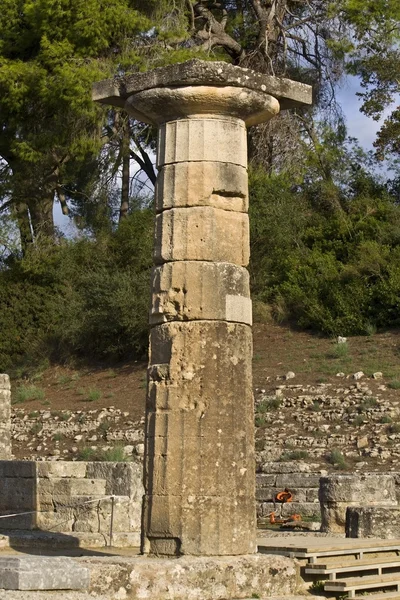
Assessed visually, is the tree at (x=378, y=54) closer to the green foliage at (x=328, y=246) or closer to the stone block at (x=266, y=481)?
the green foliage at (x=328, y=246)

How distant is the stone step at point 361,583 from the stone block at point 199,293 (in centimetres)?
250

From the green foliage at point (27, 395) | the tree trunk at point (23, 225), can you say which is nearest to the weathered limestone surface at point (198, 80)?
the green foliage at point (27, 395)

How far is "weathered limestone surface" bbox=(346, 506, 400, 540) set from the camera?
41.9 feet

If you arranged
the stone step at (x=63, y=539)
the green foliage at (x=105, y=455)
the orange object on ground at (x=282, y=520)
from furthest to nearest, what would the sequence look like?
the green foliage at (x=105, y=455) < the orange object on ground at (x=282, y=520) < the stone step at (x=63, y=539)

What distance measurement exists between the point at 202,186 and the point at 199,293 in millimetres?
971

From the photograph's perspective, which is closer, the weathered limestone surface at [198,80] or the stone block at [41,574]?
the stone block at [41,574]

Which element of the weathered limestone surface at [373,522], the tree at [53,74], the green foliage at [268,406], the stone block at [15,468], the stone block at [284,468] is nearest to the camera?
the weathered limestone surface at [373,522]

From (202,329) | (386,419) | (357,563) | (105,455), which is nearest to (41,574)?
(202,329)

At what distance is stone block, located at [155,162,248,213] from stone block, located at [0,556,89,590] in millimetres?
3695

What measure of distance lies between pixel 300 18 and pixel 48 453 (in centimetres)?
1542

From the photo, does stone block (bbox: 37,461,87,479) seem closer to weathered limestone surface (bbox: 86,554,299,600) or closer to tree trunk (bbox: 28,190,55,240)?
weathered limestone surface (bbox: 86,554,299,600)

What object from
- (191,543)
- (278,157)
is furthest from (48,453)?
(191,543)

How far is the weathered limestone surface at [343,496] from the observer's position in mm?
14445

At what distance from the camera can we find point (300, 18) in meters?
31.9
